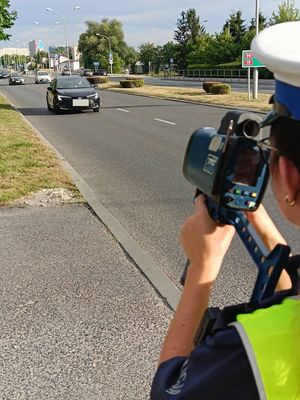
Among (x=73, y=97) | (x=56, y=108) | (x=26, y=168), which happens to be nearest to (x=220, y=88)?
(x=73, y=97)

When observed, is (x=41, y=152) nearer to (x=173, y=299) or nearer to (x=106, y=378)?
(x=173, y=299)

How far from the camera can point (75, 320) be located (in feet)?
10.8

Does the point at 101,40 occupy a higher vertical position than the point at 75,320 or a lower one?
higher

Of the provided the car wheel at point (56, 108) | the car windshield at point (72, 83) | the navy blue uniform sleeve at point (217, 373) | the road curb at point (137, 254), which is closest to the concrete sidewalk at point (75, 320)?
the road curb at point (137, 254)

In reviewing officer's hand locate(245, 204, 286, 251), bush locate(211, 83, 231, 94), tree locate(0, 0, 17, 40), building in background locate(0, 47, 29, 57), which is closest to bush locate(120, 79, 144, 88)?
bush locate(211, 83, 231, 94)

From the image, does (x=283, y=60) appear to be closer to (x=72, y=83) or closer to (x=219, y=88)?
(x=72, y=83)

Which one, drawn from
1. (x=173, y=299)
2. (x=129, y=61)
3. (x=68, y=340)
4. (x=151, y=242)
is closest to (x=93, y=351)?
(x=68, y=340)

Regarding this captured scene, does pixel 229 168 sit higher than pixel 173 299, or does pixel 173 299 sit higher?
pixel 229 168

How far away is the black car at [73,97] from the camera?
1944cm

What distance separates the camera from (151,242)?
4.90 m

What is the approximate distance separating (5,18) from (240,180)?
22.4m

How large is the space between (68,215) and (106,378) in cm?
324

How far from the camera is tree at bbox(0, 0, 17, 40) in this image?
20.6 meters

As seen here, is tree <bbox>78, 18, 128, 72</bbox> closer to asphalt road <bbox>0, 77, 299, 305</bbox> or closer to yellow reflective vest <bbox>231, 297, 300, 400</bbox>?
asphalt road <bbox>0, 77, 299, 305</bbox>
